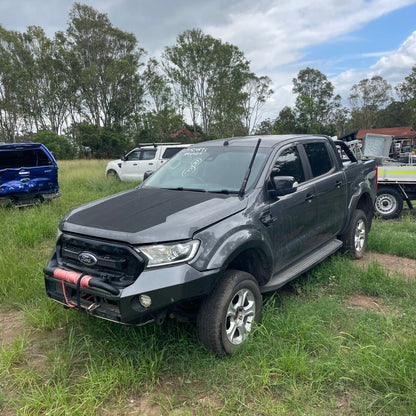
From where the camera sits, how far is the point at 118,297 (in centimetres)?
243

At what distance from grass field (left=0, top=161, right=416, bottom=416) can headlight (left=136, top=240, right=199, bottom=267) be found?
0.78 m

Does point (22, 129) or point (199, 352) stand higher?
point (22, 129)

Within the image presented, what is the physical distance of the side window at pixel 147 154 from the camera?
534 inches

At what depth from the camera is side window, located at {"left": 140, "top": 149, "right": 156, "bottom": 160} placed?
13.6 m

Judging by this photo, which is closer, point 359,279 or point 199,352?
point 199,352

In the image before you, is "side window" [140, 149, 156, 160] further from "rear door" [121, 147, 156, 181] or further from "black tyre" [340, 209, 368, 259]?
"black tyre" [340, 209, 368, 259]

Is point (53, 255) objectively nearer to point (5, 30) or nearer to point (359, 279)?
point (359, 279)

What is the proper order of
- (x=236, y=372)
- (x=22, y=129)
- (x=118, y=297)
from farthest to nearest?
(x=22, y=129)
(x=236, y=372)
(x=118, y=297)

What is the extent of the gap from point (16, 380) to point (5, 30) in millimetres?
41627

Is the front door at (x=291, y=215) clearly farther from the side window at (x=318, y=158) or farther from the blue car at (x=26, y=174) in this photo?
the blue car at (x=26, y=174)

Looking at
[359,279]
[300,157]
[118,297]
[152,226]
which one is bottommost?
[359,279]

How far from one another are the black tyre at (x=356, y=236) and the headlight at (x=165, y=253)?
10.3 ft

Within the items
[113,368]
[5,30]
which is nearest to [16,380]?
[113,368]

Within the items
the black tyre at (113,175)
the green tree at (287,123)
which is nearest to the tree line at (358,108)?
the green tree at (287,123)
